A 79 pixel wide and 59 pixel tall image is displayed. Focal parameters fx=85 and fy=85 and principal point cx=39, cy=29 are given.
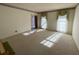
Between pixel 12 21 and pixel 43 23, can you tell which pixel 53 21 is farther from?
pixel 12 21

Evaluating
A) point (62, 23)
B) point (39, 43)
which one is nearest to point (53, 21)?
point (62, 23)

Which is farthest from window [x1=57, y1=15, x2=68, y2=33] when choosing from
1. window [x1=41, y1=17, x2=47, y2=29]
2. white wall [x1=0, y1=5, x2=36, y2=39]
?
white wall [x1=0, y1=5, x2=36, y2=39]

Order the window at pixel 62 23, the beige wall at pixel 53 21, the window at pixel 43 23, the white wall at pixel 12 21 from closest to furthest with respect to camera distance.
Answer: the white wall at pixel 12 21
the beige wall at pixel 53 21
the window at pixel 62 23
the window at pixel 43 23

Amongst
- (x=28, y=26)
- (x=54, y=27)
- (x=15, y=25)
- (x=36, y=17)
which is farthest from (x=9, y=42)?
(x=54, y=27)

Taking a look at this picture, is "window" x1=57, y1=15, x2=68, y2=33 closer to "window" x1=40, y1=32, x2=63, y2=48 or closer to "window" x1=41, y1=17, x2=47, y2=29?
"window" x1=40, y1=32, x2=63, y2=48

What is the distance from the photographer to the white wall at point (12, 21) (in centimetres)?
149

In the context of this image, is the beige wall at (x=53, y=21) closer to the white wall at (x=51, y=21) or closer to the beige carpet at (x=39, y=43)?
the white wall at (x=51, y=21)

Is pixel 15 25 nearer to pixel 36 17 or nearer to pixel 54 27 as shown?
pixel 36 17

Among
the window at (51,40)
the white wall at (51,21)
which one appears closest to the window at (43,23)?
the white wall at (51,21)

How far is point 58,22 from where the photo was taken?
1.79m

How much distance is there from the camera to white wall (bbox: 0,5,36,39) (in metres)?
1.49

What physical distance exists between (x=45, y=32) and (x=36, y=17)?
39 cm

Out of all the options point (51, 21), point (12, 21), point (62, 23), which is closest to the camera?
point (12, 21)

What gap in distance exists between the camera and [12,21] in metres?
1.59
